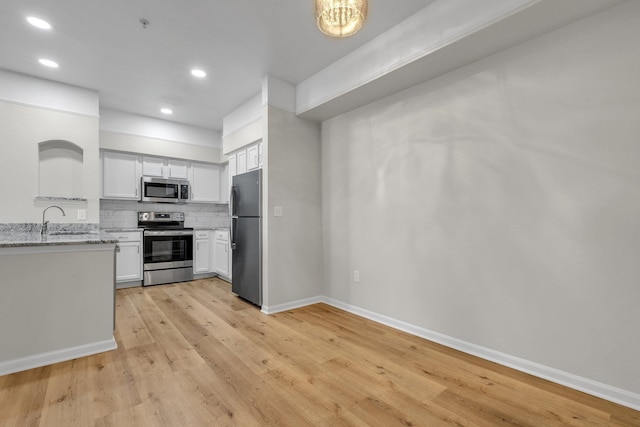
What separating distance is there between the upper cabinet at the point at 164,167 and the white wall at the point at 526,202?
12.4ft

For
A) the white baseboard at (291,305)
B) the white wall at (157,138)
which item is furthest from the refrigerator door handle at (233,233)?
the white wall at (157,138)

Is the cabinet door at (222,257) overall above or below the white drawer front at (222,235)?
below

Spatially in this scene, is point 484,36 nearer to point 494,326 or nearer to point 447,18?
point 447,18

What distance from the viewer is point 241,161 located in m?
4.47

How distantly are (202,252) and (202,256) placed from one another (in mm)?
72

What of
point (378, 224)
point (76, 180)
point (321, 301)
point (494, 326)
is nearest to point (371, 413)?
point (494, 326)

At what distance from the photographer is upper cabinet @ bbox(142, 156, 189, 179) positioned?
500 cm

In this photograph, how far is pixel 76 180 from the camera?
3912 millimetres

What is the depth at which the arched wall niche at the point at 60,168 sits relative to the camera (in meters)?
3.71

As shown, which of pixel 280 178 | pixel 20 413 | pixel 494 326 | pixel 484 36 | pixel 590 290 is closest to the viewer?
pixel 20 413

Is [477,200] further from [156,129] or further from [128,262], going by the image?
[156,129]

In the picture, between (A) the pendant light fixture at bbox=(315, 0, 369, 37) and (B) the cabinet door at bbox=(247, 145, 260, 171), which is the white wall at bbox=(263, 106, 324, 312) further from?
(A) the pendant light fixture at bbox=(315, 0, 369, 37)

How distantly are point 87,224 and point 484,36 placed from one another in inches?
192

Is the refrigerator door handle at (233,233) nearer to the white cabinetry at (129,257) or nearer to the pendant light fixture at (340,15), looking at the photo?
the white cabinetry at (129,257)
